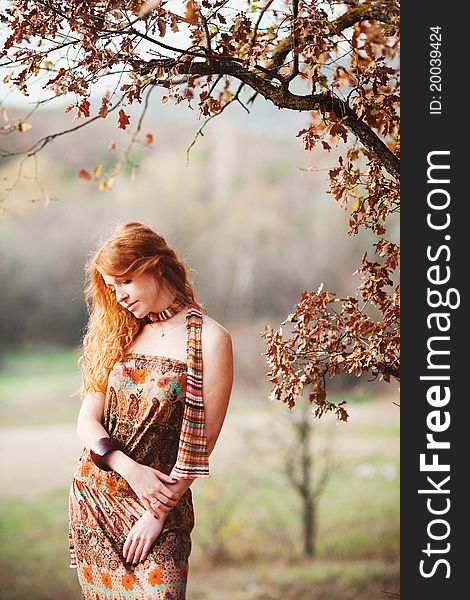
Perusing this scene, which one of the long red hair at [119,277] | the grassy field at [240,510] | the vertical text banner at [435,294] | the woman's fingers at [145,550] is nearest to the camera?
the vertical text banner at [435,294]

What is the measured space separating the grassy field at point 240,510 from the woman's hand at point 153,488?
362cm

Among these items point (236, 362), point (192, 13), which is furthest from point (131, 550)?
point (236, 362)

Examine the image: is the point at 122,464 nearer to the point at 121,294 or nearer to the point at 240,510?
the point at 121,294

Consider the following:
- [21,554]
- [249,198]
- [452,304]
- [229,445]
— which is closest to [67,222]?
[249,198]

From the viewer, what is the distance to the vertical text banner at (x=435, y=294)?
7.03ft

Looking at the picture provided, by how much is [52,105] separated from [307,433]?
279 centimetres

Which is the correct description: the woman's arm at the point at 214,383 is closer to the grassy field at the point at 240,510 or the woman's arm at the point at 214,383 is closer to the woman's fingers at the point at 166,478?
the woman's fingers at the point at 166,478

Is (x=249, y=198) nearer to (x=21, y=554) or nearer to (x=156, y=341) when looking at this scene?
(x=21, y=554)

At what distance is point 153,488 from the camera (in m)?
2.26

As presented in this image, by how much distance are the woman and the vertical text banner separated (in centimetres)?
51

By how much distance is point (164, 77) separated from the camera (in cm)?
225

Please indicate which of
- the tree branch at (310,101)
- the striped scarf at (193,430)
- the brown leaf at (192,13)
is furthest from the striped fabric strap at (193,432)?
the brown leaf at (192,13)

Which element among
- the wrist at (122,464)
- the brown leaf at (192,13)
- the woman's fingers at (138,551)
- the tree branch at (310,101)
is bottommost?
the woman's fingers at (138,551)

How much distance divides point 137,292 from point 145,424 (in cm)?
35
